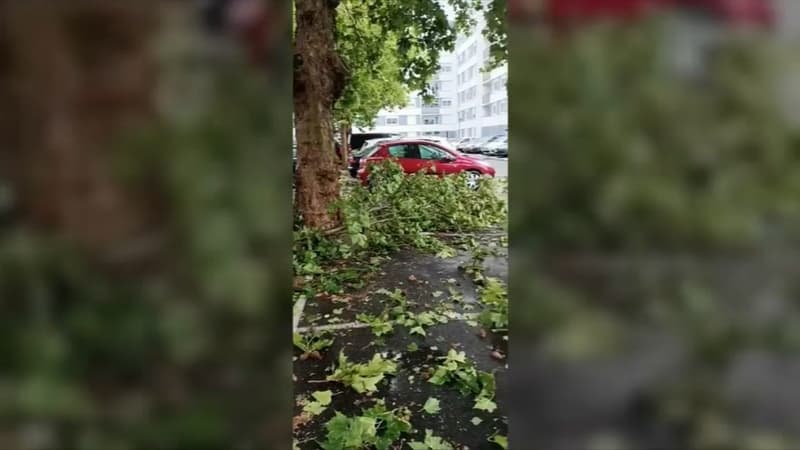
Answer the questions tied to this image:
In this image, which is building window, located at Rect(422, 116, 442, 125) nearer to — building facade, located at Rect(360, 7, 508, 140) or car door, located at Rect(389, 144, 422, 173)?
building facade, located at Rect(360, 7, 508, 140)

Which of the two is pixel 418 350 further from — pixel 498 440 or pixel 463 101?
pixel 463 101

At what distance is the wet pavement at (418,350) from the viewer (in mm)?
2406

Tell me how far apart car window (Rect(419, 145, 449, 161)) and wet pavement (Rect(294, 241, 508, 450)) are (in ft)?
19.6

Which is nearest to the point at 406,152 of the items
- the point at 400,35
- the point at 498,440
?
the point at 400,35

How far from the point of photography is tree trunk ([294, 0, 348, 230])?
18.3 feet

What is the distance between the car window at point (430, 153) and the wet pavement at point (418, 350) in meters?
5.99

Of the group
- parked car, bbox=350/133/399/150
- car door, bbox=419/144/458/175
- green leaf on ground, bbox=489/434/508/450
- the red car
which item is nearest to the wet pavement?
green leaf on ground, bbox=489/434/508/450

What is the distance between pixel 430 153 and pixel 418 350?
8.16 meters

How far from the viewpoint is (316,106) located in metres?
5.73
